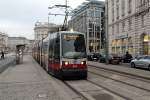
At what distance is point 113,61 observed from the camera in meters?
36.0

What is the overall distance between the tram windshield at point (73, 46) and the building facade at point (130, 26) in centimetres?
2694

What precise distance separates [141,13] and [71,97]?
116ft

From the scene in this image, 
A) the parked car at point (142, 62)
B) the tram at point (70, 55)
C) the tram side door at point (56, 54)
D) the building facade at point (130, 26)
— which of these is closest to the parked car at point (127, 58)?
the building facade at point (130, 26)

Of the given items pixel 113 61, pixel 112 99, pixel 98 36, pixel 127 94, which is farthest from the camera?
pixel 98 36

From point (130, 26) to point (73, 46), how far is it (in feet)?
108

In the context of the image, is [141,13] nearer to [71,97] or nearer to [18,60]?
[18,60]

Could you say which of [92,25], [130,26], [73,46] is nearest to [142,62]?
[73,46]

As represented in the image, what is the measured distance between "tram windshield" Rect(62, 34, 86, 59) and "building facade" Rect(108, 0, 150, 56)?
26.9 metres

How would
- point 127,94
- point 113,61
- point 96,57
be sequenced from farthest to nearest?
point 96,57 < point 113,61 < point 127,94

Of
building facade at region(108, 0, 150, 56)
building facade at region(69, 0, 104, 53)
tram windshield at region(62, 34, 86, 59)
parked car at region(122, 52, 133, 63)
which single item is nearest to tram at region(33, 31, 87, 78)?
tram windshield at region(62, 34, 86, 59)

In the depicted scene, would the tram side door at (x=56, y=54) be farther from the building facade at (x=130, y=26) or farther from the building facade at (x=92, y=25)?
the building facade at (x=92, y=25)

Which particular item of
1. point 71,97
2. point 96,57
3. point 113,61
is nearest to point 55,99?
point 71,97

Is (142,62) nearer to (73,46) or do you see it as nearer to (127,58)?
(73,46)

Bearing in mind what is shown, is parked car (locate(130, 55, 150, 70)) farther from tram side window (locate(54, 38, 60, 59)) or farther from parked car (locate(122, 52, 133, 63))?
parked car (locate(122, 52, 133, 63))
